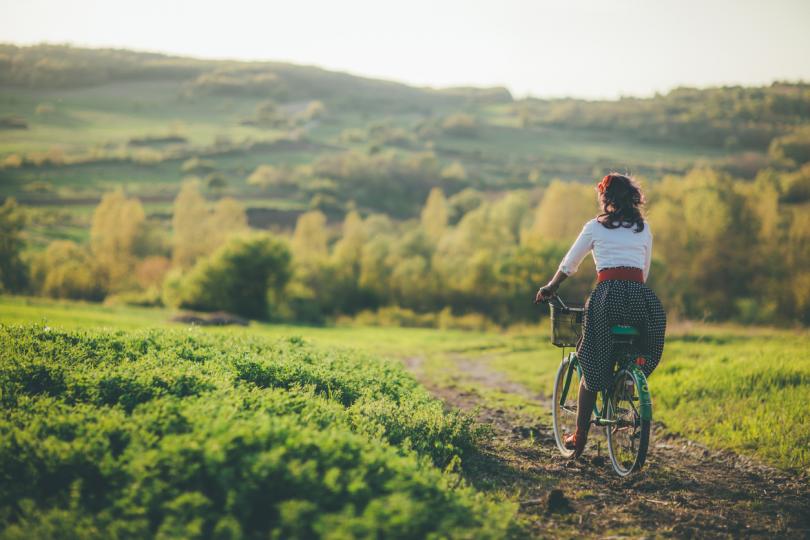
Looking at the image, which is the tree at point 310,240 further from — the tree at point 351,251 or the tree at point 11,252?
the tree at point 11,252

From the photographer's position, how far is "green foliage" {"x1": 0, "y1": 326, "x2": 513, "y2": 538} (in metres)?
4.06

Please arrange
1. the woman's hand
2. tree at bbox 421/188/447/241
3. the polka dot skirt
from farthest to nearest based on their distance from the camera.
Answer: tree at bbox 421/188/447/241 → the woman's hand → the polka dot skirt

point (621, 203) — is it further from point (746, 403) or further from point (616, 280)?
point (746, 403)

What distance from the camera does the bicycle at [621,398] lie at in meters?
6.16

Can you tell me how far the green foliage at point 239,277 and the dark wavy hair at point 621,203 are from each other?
45020 millimetres

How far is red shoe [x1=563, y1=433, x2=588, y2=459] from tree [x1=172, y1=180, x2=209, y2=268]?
65490mm

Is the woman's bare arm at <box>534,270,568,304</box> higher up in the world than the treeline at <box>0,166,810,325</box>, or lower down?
higher up

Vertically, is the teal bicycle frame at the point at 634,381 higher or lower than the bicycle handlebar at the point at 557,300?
lower

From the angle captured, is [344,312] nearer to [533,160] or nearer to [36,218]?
[36,218]

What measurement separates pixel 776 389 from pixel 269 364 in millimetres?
8386

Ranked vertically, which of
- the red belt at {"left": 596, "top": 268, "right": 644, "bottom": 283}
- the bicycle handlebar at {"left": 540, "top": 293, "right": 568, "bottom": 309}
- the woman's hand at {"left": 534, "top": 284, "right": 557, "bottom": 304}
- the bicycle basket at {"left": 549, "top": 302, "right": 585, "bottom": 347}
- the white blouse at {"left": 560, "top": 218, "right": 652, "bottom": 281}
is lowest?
the bicycle basket at {"left": 549, "top": 302, "right": 585, "bottom": 347}

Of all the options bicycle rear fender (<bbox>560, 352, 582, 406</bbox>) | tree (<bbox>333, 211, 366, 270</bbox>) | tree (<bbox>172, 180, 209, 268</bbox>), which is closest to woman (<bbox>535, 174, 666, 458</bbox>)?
bicycle rear fender (<bbox>560, 352, 582, 406</bbox>)

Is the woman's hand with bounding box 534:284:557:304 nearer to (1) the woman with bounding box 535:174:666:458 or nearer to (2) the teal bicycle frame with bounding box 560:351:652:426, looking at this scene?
(1) the woman with bounding box 535:174:666:458

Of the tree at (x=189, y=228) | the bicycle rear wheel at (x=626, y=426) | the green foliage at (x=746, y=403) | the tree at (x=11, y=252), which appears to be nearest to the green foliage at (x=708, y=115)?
the green foliage at (x=746, y=403)
